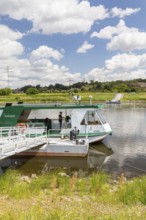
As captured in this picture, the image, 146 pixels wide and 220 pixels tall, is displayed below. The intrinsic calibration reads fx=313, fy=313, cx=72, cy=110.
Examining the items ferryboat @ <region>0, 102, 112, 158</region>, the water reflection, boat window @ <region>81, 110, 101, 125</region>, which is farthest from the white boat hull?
boat window @ <region>81, 110, 101, 125</region>

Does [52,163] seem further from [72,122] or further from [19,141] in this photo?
[72,122]

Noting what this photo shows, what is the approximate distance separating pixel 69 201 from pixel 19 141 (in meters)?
10.1

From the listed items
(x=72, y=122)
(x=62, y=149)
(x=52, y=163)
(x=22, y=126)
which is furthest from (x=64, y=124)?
(x=52, y=163)

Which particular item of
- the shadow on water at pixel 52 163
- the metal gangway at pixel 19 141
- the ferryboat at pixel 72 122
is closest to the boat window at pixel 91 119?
the ferryboat at pixel 72 122

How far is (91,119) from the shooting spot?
25.9 m

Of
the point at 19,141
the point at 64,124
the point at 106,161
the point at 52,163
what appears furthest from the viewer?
the point at 64,124

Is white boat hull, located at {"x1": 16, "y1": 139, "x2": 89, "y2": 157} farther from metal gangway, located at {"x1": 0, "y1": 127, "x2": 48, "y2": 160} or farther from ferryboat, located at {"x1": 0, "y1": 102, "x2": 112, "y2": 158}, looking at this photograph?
metal gangway, located at {"x1": 0, "y1": 127, "x2": 48, "y2": 160}

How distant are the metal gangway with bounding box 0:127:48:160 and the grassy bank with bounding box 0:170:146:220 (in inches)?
96.2

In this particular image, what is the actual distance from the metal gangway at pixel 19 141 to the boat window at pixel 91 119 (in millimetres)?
3460

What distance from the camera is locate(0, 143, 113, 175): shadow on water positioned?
20.5 metres

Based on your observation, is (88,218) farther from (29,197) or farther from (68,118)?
(68,118)

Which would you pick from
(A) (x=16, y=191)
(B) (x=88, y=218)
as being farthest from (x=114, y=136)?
(B) (x=88, y=218)

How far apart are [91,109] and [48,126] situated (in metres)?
3.92

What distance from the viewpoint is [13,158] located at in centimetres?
2345
